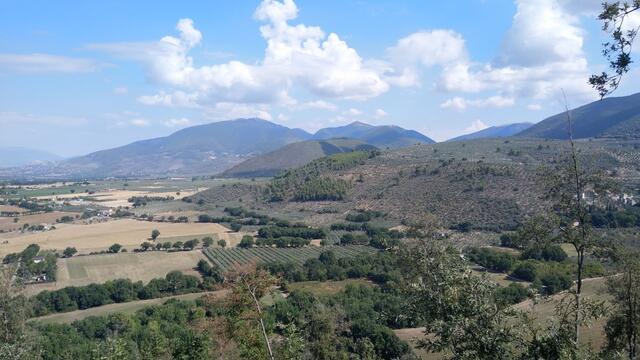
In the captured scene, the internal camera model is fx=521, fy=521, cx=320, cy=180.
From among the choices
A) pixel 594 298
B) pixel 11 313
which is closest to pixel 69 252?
pixel 11 313

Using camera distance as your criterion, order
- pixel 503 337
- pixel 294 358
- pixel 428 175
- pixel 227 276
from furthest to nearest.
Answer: pixel 428 175 → pixel 227 276 → pixel 294 358 → pixel 503 337

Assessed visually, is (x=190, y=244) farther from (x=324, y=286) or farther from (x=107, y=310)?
(x=324, y=286)

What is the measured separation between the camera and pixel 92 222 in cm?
12475

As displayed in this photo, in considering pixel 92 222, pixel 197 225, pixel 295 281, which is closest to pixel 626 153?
pixel 295 281

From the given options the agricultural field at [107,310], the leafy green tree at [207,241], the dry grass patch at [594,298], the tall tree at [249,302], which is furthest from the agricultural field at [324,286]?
the tall tree at [249,302]

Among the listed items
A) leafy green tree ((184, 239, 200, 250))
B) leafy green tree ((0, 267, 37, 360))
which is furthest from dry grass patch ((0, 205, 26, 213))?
leafy green tree ((0, 267, 37, 360))

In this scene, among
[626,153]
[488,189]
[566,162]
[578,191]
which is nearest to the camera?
[578,191]

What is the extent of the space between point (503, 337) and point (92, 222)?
127 m

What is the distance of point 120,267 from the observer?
253 feet

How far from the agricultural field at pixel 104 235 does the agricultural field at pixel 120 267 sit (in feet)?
25.6

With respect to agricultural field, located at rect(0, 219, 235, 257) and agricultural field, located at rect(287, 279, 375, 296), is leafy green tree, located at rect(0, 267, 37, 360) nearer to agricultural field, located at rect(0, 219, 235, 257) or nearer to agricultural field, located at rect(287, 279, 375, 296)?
agricultural field, located at rect(287, 279, 375, 296)

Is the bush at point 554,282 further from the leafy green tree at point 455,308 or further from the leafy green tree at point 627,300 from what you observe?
the leafy green tree at point 455,308

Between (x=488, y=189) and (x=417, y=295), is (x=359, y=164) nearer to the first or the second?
(x=488, y=189)

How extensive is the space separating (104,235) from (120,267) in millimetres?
30262
